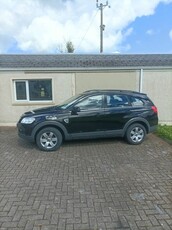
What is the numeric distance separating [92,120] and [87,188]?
2.83 meters

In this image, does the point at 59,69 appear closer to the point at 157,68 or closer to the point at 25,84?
the point at 25,84

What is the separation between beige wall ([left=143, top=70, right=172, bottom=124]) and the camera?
10.3 meters

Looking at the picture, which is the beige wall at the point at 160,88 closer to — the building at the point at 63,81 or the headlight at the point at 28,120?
the building at the point at 63,81

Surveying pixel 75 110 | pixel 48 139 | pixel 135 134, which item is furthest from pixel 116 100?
pixel 48 139

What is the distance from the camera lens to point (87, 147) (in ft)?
22.9

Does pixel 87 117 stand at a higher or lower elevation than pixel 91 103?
lower

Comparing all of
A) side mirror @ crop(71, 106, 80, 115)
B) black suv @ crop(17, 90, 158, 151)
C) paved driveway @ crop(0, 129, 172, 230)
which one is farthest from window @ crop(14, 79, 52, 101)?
side mirror @ crop(71, 106, 80, 115)

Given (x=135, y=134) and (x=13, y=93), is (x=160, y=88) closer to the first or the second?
(x=135, y=134)

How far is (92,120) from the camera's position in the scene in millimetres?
6832

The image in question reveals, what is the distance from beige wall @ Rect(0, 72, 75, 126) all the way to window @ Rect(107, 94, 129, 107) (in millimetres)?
3482

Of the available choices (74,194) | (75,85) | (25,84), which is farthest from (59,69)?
(74,194)

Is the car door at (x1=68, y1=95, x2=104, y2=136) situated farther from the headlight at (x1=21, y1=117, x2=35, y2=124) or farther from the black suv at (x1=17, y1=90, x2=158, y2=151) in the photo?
the headlight at (x1=21, y1=117, x2=35, y2=124)

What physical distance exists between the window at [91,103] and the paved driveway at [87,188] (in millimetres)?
1245

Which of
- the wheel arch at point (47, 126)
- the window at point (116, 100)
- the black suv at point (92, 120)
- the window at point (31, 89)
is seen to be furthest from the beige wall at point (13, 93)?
the wheel arch at point (47, 126)
